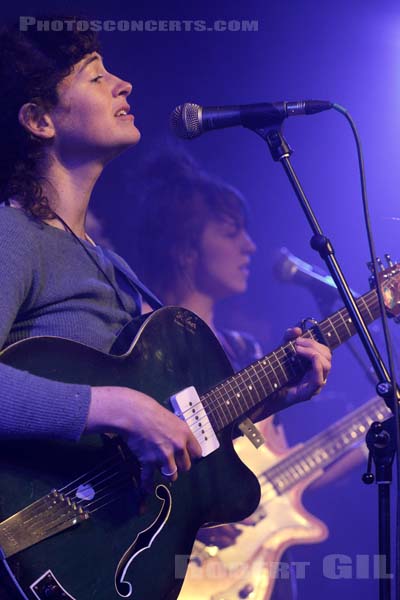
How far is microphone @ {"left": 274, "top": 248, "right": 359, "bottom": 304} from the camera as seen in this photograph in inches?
141

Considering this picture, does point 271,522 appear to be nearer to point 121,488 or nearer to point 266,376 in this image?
point 266,376

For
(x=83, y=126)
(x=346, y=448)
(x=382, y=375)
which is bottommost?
(x=346, y=448)

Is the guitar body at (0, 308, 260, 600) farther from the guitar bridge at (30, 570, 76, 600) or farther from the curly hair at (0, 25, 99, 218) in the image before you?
the curly hair at (0, 25, 99, 218)

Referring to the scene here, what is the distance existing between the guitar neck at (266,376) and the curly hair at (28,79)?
2.84ft

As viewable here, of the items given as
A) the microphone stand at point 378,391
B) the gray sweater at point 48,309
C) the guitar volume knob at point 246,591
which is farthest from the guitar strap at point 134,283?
the guitar volume knob at point 246,591

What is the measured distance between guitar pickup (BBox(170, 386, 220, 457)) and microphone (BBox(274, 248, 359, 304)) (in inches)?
73.4

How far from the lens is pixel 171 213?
3564 millimetres

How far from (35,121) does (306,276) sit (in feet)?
6.36

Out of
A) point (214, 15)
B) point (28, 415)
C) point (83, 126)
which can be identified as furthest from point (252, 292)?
point (28, 415)

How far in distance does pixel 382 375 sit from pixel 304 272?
6.57 ft

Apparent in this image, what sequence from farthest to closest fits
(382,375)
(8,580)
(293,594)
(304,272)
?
1. (304,272)
2. (293,594)
3. (382,375)
4. (8,580)

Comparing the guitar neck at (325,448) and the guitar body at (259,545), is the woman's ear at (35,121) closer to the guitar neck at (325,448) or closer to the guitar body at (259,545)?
the guitar body at (259,545)

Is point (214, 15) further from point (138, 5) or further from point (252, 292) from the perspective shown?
point (252, 292)

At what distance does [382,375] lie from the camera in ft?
5.48
